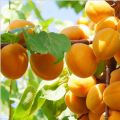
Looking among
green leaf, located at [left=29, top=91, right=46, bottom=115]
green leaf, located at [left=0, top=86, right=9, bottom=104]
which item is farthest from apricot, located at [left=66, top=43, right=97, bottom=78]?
green leaf, located at [left=0, top=86, right=9, bottom=104]

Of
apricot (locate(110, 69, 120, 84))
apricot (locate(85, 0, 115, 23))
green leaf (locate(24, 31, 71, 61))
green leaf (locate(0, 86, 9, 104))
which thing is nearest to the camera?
green leaf (locate(24, 31, 71, 61))

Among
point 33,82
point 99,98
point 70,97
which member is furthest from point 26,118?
point 33,82

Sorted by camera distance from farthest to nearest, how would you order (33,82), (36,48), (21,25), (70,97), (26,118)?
(33,82) → (26,118) → (70,97) → (21,25) → (36,48)

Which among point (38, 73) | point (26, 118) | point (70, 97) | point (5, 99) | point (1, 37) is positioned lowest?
point (5, 99)

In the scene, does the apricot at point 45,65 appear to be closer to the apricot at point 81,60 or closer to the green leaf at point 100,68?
the apricot at point 81,60

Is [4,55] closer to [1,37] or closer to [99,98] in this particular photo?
[1,37]

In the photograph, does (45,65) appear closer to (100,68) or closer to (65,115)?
(100,68)

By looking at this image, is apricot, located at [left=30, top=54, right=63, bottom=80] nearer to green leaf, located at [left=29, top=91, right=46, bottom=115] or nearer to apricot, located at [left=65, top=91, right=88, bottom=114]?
apricot, located at [left=65, top=91, right=88, bottom=114]
